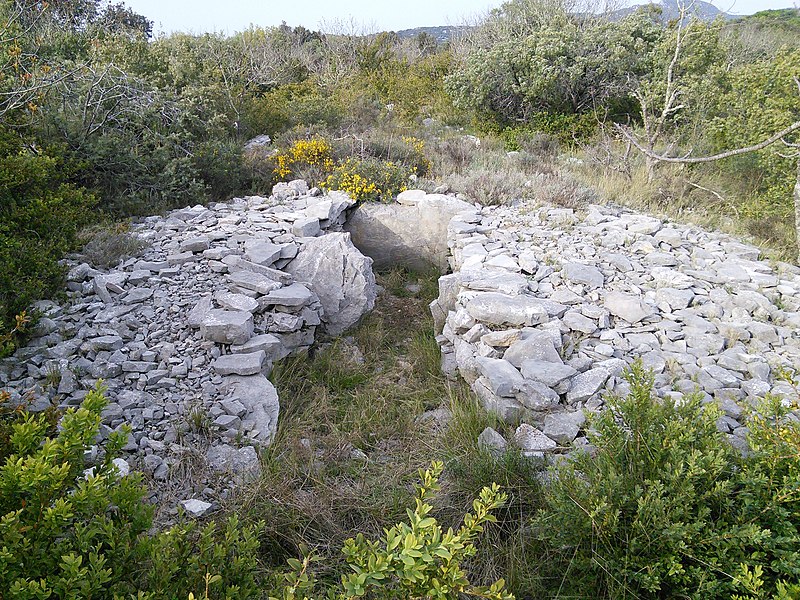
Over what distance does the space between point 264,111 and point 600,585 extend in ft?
29.4

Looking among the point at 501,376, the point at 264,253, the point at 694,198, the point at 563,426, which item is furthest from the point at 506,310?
the point at 694,198

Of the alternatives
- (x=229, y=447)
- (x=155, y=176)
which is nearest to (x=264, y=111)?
(x=155, y=176)

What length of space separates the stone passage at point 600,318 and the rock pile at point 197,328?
1.37 meters

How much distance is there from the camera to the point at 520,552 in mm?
2490

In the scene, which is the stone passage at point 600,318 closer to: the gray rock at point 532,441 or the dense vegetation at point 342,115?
the gray rock at point 532,441

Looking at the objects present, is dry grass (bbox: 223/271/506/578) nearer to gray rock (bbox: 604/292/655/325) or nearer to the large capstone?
the large capstone

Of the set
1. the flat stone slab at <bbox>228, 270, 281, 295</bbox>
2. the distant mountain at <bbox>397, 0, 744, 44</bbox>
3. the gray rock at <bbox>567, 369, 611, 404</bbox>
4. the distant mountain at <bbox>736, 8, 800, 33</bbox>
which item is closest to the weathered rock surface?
the flat stone slab at <bbox>228, 270, 281, 295</bbox>

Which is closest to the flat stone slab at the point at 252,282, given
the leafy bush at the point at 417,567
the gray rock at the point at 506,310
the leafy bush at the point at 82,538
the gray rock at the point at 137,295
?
the gray rock at the point at 137,295

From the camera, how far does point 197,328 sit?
421cm

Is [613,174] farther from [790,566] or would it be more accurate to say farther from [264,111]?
[790,566]

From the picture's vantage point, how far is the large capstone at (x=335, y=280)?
17.5 ft

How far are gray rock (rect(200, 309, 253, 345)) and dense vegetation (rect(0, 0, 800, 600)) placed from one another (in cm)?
54

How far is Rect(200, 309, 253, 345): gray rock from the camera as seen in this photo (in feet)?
13.3

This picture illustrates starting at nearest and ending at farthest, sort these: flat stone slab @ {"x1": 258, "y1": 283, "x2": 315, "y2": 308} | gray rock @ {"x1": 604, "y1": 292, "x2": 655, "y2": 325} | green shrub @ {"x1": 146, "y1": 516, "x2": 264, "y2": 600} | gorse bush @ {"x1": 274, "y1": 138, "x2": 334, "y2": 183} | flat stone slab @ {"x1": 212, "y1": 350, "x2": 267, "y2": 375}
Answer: green shrub @ {"x1": 146, "y1": 516, "x2": 264, "y2": 600}, flat stone slab @ {"x1": 212, "y1": 350, "x2": 267, "y2": 375}, gray rock @ {"x1": 604, "y1": 292, "x2": 655, "y2": 325}, flat stone slab @ {"x1": 258, "y1": 283, "x2": 315, "y2": 308}, gorse bush @ {"x1": 274, "y1": 138, "x2": 334, "y2": 183}
